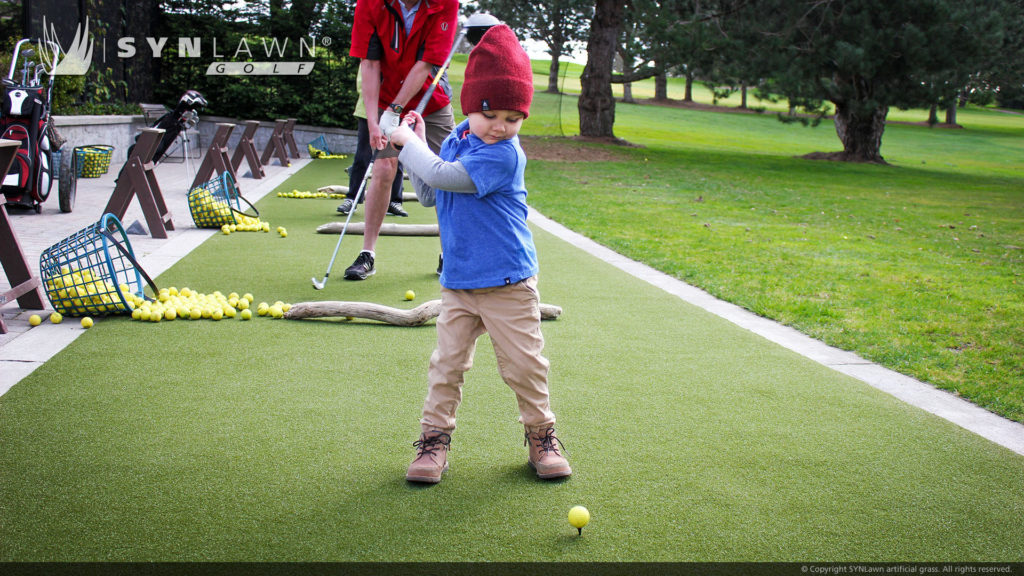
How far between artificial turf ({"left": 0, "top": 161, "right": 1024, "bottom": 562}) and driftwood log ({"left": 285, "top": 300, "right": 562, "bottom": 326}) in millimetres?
86

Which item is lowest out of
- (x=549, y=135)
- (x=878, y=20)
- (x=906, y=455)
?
(x=906, y=455)

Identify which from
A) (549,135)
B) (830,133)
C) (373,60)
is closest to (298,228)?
(373,60)

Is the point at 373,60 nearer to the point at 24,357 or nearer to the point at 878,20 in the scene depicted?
the point at 24,357

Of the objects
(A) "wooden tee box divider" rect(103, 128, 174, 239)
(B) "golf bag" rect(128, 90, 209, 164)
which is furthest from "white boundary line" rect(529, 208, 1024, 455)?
(B) "golf bag" rect(128, 90, 209, 164)

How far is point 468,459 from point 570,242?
17.2 feet

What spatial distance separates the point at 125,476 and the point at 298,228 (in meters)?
5.68

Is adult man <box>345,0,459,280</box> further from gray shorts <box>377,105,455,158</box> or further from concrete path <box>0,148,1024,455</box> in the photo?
concrete path <box>0,148,1024,455</box>

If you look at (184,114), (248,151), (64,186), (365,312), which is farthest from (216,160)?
(365,312)

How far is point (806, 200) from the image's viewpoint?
43.3 ft

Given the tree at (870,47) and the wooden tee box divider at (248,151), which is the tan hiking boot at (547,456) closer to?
the wooden tee box divider at (248,151)

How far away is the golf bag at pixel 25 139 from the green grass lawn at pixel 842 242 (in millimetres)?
5566

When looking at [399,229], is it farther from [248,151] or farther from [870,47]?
[870,47]

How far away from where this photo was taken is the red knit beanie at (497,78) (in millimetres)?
2570

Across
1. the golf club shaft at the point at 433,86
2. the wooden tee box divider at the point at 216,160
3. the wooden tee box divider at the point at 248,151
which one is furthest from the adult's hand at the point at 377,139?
the wooden tee box divider at the point at 248,151
